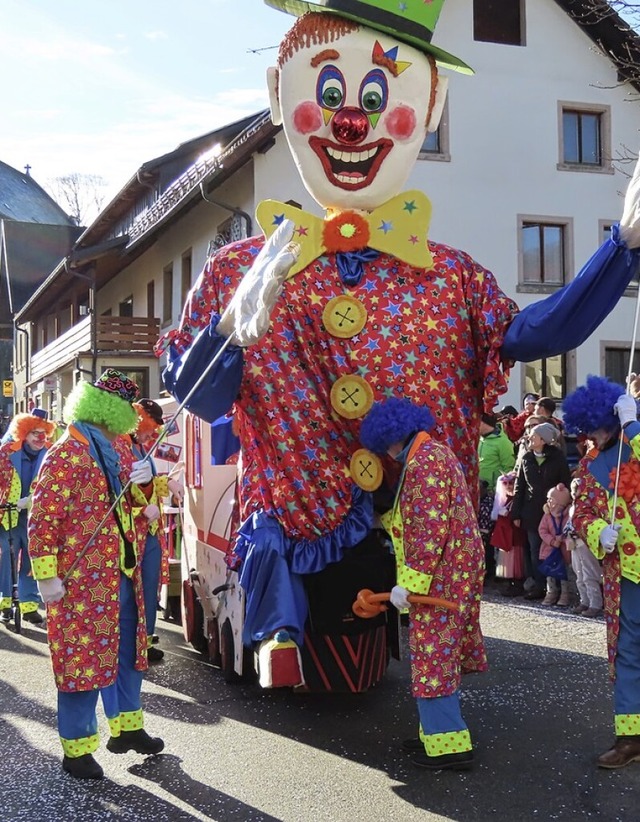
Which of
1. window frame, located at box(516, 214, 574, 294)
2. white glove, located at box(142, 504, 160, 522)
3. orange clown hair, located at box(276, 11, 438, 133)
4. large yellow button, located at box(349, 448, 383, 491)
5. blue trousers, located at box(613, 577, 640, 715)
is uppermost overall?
window frame, located at box(516, 214, 574, 294)

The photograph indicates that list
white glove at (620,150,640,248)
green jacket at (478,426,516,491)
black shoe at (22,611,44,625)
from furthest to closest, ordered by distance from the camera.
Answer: green jacket at (478,426,516,491) < black shoe at (22,611,44,625) < white glove at (620,150,640,248)

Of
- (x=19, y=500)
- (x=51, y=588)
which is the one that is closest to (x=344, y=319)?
(x=51, y=588)

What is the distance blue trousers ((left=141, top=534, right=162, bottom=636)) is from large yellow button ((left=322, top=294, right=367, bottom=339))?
1836mm

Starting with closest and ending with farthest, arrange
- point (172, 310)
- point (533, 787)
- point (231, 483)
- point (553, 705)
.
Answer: point (533, 787) < point (553, 705) < point (231, 483) < point (172, 310)

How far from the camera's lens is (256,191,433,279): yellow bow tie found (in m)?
4.81

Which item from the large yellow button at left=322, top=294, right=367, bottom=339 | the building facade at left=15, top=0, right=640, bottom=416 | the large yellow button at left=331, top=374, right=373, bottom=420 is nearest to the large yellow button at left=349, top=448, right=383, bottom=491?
the large yellow button at left=331, top=374, right=373, bottom=420

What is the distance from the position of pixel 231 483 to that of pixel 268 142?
33.4ft

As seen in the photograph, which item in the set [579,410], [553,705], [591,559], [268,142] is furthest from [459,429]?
[268,142]

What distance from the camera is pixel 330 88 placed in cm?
474

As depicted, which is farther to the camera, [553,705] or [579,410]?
[553,705]

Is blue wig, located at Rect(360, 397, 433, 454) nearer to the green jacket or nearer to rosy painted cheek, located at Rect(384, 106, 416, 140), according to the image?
rosy painted cheek, located at Rect(384, 106, 416, 140)

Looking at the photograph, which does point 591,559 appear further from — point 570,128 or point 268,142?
point 570,128

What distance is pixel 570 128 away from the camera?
18406 mm

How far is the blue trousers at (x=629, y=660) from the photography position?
421 centimetres
